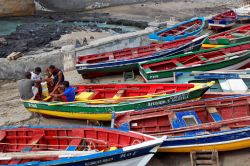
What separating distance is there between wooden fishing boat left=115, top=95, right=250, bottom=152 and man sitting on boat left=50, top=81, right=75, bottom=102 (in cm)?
214

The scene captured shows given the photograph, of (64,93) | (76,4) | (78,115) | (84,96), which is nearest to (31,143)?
(78,115)

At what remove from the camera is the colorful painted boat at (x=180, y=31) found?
1930 centimetres

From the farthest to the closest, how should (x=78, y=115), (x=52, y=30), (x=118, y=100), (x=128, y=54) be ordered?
1. (x=52, y=30)
2. (x=128, y=54)
3. (x=78, y=115)
4. (x=118, y=100)

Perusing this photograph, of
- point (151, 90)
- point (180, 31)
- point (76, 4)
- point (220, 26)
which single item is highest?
point (76, 4)

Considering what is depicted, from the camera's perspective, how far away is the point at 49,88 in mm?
12922

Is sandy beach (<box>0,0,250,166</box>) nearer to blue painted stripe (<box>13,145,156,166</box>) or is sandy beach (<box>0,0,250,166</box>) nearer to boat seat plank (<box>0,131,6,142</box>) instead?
blue painted stripe (<box>13,145,156,166</box>)

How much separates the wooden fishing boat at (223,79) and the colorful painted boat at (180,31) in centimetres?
584

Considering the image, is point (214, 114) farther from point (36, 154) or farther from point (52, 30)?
point (52, 30)

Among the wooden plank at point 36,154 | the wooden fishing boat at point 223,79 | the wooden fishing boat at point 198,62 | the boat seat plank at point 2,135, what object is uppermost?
the wooden fishing boat at point 198,62

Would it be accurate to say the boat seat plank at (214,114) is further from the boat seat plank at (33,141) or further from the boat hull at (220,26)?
the boat hull at (220,26)

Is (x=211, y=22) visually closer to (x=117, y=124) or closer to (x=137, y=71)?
(x=137, y=71)

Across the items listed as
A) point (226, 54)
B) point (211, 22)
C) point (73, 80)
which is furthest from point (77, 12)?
point (226, 54)

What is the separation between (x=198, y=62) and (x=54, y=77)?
19.2 feet

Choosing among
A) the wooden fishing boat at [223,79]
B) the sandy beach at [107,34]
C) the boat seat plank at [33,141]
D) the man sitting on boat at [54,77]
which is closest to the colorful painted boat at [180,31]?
the sandy beach at [107,34]
